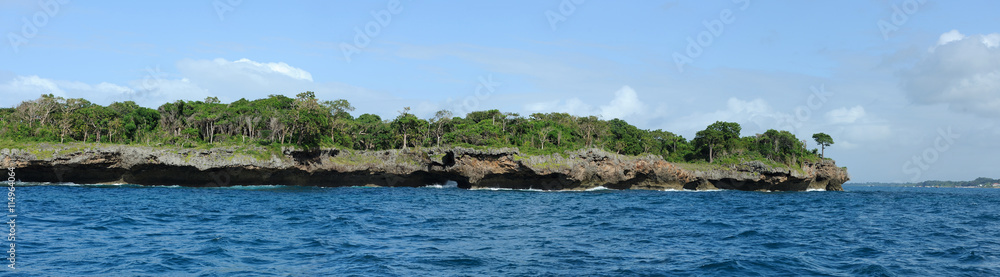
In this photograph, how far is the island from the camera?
179 ft

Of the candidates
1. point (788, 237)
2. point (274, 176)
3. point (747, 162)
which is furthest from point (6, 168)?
point (747, 162)

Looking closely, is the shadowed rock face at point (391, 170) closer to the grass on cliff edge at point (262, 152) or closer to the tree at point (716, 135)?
the grass on cliff edge at point (262, 152)

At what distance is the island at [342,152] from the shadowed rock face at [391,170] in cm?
11

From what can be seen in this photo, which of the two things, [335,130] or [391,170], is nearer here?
[391,170]

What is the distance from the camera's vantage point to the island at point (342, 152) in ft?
179

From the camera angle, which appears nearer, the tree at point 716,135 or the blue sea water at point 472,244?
the blue sea water at point 472,244

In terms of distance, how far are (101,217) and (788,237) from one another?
76.6ft

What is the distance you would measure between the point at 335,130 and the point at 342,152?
29.7 ft

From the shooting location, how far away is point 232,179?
5819 centimetres

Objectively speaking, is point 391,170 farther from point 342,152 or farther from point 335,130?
point 335,130

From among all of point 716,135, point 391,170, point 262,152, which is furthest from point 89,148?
point 716,135

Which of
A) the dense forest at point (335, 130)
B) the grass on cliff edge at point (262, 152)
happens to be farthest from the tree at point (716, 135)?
the grass on cliff edge at point (262, 152)

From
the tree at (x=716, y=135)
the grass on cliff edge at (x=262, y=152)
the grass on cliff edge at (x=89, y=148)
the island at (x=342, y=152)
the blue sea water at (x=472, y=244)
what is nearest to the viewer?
the blue sea water at (x=472, y=244)

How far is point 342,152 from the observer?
6356cm
